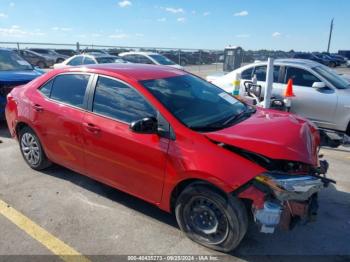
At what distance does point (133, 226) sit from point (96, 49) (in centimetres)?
2170

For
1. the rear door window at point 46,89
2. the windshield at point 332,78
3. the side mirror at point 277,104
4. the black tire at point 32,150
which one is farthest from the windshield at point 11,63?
the windshield at point 332,78

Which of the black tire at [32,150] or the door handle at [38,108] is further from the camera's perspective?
the black tire at [32,150]

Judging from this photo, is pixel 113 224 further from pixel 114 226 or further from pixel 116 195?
pixel 116 195

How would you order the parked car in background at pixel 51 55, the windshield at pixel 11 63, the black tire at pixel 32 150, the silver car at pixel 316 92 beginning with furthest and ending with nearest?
1. the parked car in background at pixel 51 55
2. the windshield at pixel 11 63
3. the silver car at pixel 316 92
4. the black tire at pixel 32 150

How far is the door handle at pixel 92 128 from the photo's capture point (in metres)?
3.66

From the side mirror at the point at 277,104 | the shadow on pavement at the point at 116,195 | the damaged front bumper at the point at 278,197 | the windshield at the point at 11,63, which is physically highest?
the windshield at the point at 11,63

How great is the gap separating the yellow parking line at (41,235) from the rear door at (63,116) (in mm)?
827

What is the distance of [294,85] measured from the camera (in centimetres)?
730

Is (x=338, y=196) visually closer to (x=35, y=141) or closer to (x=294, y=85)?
(x=294, y=85)

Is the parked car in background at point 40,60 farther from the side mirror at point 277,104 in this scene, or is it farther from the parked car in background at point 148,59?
the side mirror at point 277,104

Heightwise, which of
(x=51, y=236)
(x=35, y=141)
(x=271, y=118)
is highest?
(x=271, y=118)

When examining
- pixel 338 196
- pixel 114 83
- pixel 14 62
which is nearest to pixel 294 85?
pixel 338 196

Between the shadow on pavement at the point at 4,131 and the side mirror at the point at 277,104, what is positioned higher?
the side mirror at the point at 277,104

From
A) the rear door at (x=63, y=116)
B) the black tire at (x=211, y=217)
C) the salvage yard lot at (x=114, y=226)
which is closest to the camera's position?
the black tire at (x=211, y=217)
